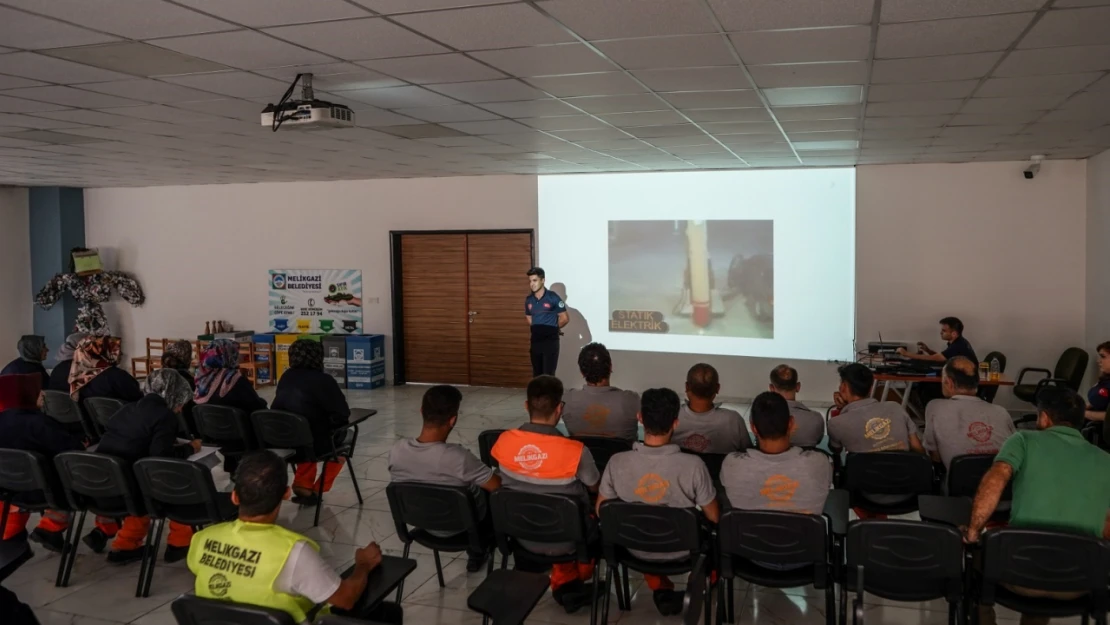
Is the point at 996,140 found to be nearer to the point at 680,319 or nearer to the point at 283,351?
the point at 680,319

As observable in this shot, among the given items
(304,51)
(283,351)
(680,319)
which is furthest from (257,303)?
(304,51)

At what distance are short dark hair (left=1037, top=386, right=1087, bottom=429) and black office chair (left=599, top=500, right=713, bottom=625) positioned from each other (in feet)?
4.66

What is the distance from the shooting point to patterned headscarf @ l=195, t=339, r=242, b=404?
5578 millimetres

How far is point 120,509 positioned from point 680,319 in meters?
6.68

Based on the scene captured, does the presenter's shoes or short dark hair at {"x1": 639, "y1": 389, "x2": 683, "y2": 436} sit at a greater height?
short dark hair at {"x1": 639, "y1": 389, "x2": 683, "y2": 436}

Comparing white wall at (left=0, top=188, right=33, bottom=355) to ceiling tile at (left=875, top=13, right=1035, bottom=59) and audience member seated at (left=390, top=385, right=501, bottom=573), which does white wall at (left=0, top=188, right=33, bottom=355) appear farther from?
ceiling tile at (left=875, top=13, right=1035, bottom=59)

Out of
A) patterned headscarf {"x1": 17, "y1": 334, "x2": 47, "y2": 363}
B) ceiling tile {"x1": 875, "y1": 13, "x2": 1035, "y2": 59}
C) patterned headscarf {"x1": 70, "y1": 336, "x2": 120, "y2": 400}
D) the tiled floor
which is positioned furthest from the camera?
patterned headscarf {"x1": 17, "y1": 334, "x2": 47, "y2": 363}

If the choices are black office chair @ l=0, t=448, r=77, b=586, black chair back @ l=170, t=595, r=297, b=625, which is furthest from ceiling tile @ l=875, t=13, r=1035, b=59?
black office chair @ l=0, t=448, r=77, b=586

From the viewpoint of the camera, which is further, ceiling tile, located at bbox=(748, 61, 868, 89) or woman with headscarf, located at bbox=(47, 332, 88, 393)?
woman with headscarf, located at bbox=(47, 332, 88, 393)

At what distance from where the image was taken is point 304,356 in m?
5.55

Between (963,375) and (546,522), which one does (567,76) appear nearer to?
(546,522)

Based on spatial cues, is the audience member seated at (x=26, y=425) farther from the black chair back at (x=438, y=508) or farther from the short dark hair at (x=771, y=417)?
the short dark hair at (x=771, y=417)

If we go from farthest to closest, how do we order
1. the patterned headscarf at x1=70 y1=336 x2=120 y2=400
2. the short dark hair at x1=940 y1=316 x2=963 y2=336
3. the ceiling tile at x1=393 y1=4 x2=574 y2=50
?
the short dark hair at x1=940 y1=316 x2=963 y2=336 < the patterned headscarf at x1=70 y1=336 x2=120 y2=400 < the ceiling tile at x1=393 y1=4 x2=574 y2=50

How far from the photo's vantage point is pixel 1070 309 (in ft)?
26.8
